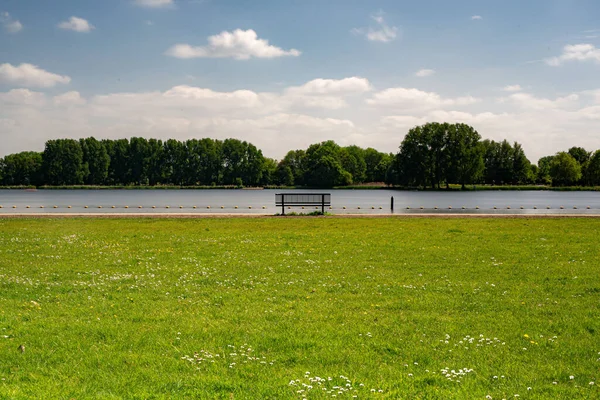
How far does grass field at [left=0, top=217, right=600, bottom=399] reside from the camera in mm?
7223

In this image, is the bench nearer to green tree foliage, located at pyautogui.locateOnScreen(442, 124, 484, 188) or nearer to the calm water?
the calm water

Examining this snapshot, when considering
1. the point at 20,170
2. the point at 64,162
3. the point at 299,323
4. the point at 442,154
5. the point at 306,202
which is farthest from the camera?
the point at 20,170

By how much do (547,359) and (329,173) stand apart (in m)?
179

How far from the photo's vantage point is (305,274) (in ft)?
48.8

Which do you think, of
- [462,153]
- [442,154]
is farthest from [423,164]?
[462,153]

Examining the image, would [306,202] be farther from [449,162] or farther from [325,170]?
[325,170]

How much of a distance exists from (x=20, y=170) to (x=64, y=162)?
20453 millimetres

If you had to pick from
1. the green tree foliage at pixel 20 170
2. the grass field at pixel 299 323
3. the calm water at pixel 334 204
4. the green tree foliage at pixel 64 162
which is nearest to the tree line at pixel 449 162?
the calm water at pixel 334 204

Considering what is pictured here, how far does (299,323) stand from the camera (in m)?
9.93

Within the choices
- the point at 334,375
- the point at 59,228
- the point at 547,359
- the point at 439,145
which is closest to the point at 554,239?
the point at 547,359

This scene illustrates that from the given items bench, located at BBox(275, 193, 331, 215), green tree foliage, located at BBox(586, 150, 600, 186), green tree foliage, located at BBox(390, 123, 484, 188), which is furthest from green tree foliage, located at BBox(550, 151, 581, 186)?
bench, located at BBox(275, 193, 331, 215)

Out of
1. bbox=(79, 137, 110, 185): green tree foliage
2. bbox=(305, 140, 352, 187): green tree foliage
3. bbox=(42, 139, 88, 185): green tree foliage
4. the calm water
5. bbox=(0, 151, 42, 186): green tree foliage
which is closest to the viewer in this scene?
the calm water

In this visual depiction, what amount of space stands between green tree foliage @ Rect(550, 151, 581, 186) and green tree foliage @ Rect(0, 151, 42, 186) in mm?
183309

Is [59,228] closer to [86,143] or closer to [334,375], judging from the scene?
[334,375]
